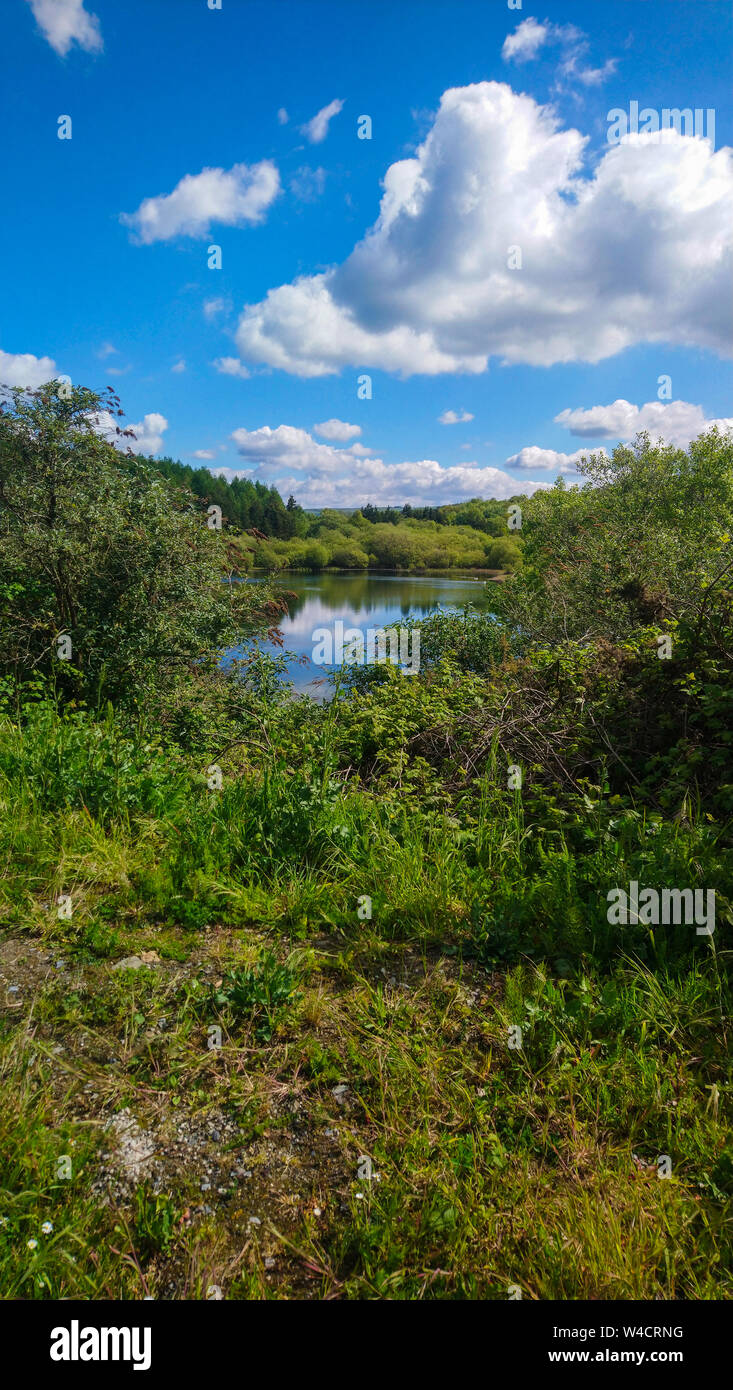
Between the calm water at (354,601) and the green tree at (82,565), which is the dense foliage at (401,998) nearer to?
the green tree at (82,565)

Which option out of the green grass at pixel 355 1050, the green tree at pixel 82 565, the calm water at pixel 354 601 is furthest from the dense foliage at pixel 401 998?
the calm water at pixel 354 601

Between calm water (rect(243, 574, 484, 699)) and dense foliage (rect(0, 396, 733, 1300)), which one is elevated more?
calm water (rect(243, 574, 484, 699))

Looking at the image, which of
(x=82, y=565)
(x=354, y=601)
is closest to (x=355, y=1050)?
(x=82, y=565)

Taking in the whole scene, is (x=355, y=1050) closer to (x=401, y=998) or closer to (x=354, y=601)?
(x=401, y=998)

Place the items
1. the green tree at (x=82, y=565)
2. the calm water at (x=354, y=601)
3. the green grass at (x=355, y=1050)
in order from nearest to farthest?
the green grass at (x=355, y=1050)
the green tree at (x=82, y=565)
the calm water at (x=354, y=601)

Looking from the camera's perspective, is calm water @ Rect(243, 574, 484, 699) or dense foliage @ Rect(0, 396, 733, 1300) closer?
dense foliage @ Rect(0, 396, 733, 1300)

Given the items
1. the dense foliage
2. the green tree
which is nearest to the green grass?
the dense foliage

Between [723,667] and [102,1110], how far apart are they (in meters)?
4.30

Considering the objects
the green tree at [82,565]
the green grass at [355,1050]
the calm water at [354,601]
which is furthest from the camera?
the calm water at [354,601]

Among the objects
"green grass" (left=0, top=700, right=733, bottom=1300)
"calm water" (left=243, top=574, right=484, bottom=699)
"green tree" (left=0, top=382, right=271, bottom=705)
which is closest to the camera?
"green grass" (left=0, top=700, right=733, bottom=1300)

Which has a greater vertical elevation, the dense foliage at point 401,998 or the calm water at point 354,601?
the calm water at point 354,601

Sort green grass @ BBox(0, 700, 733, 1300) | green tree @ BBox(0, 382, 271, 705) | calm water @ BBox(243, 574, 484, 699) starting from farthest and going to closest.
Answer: calm water @ BBox(243, 574, 484, 699), green tree @ BBox(0, 382, 271, 705), green grass @ BBox(0, 700, 733, 1300)

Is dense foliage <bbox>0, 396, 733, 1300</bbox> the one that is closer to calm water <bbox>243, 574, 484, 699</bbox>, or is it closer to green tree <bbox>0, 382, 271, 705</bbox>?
green tree <bbox>0, 382, 271, 705</bbox>

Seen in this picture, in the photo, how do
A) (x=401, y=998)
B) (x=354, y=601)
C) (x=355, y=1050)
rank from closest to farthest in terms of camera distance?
1. (x=355, y=1050)
2. (x=401, y=998)
3. (x=354, y=601)
